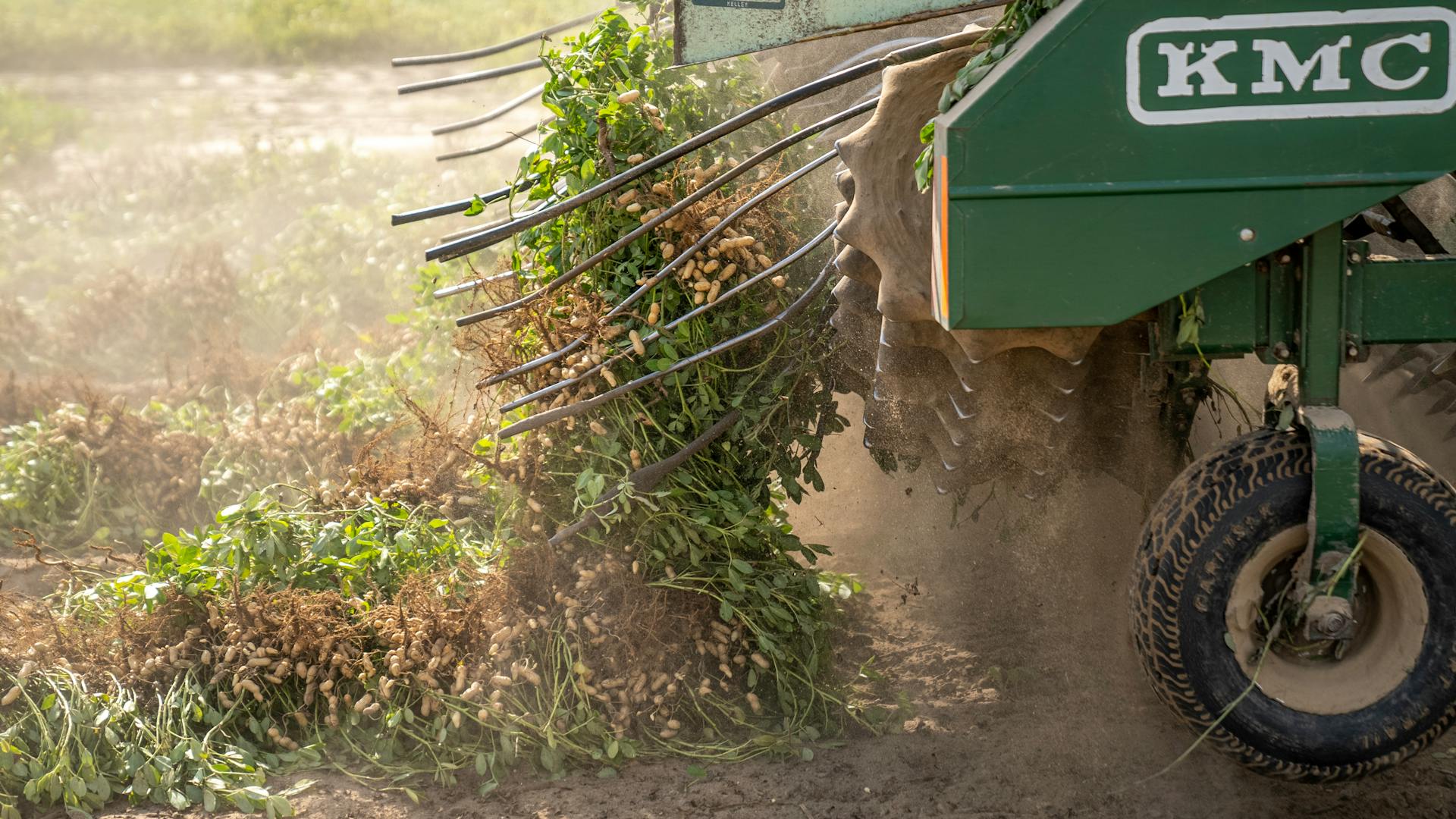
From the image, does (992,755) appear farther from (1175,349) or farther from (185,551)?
(185,551)

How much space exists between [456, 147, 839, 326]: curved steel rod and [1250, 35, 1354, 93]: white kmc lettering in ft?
4.50

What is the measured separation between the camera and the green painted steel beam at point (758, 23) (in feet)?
12.7

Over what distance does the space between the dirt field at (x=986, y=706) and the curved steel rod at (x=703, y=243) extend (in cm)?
136

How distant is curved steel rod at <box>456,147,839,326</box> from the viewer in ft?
13.1

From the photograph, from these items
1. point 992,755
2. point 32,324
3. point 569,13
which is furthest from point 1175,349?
point 569,13

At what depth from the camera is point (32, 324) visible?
331 inches

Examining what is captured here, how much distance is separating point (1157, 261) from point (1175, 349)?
0.42m

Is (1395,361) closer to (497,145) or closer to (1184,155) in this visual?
(1184,155)

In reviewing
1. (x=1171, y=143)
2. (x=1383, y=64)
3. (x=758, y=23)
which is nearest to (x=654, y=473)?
(x=758, y=23)

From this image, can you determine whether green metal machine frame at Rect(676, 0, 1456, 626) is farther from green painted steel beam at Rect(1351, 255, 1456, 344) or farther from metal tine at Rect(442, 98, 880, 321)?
metal tine at Rect(442, 98, 880, 321)

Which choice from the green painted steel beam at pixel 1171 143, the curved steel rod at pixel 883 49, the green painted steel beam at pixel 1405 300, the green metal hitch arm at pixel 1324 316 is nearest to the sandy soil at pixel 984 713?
the green metal hitch arm at pixel 1324 316

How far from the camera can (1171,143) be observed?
9.62ft

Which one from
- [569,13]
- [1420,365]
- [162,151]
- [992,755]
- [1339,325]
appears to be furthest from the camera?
[569,13]

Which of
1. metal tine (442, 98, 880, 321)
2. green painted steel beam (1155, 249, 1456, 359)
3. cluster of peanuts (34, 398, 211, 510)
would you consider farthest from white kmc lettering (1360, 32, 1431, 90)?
cluster of peanuts (34, 398, 211, 510)
